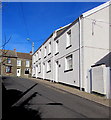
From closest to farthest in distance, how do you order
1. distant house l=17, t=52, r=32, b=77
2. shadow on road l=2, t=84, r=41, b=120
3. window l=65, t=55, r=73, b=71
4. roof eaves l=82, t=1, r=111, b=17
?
Answer: shadow on road l=2, t=84, r=41, b=120 < roof eaves l=82, t=1, r=111, b=17 < window l=65, t=55, r=73, b=71 < distant house l=17, t=52, r=32, b=77

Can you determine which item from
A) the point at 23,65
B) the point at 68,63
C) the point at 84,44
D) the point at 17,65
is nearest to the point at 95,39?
the point at 84,44

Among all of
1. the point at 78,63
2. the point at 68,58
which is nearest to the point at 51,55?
the point at 68,58

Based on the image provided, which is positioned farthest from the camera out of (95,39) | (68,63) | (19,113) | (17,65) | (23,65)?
(23,65)

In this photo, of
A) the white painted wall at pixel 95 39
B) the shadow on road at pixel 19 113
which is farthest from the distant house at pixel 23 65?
the shadow on road at pixel 19 113

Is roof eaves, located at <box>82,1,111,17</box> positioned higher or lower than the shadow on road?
higher

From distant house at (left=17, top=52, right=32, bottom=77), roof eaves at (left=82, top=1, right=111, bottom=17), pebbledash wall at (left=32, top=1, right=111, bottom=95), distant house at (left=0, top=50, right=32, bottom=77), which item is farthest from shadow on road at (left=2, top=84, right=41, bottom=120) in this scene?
distant house at (left=17, top=52, right=32, bottom=77)

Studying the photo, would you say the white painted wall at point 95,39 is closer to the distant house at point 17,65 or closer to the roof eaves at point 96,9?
the roof eaves at point 96,9

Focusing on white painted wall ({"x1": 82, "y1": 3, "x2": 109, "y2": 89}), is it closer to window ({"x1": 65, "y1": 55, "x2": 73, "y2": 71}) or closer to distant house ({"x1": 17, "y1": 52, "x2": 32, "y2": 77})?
window ({"x1": 65, "y1": 55, "x2": 73, "y2": 71})

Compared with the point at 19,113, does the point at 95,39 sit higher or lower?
higher

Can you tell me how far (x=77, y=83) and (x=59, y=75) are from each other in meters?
4.25

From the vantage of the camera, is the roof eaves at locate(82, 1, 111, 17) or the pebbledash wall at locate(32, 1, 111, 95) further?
the roof eaves at locate(82, 1, 111, 17)

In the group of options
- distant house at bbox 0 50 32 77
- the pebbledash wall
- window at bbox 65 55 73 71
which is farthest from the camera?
distant house at bbox 0 50 32 77

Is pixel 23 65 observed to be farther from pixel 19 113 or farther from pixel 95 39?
pixel 19 113

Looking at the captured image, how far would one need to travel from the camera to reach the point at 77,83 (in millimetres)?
11734
